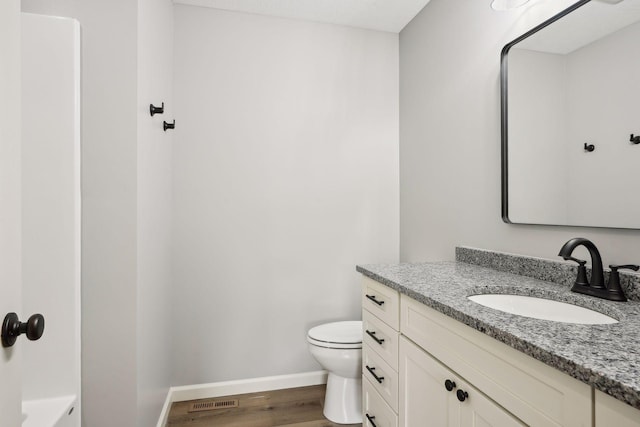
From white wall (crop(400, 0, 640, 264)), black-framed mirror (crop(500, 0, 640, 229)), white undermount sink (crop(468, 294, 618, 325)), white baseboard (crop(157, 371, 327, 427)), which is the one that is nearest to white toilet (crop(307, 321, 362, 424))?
white baseboard (crop(157, 371, 327, 427))

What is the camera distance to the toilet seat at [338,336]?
1.83 meters

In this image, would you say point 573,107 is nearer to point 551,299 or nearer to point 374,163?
point 551,299

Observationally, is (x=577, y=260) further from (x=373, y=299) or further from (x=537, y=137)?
(x=373, y=299)

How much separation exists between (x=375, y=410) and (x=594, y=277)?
1008 millimetres

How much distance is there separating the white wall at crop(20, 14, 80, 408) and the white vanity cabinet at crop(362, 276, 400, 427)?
1.20m

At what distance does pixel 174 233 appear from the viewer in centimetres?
212

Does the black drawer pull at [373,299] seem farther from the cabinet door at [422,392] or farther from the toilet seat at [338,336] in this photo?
the toilet seat at [338,336]

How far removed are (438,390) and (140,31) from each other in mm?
1724

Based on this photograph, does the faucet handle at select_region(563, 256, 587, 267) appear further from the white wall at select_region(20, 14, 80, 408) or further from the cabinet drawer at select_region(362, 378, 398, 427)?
the white wall at select_region(20, 14, 80, 408)

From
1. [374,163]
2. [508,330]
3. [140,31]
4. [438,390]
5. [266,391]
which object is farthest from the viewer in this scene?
[374,163]

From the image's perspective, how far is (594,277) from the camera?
42.8 inches

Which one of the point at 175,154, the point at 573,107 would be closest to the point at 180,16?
the point at 175,154

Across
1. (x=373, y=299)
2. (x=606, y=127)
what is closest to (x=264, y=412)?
(x=373, y=299)

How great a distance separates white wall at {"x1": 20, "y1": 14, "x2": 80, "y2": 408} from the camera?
1282 millimetres
